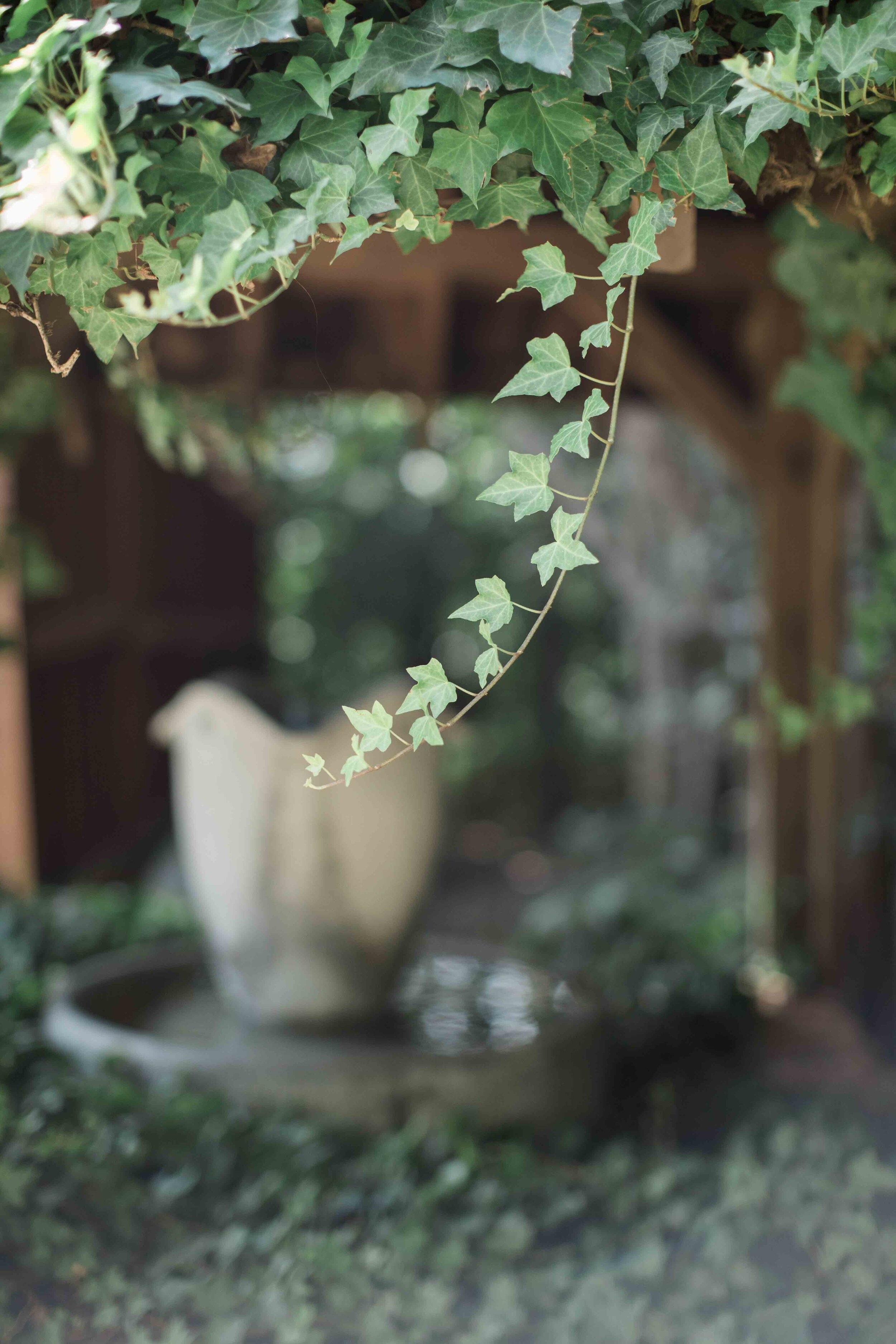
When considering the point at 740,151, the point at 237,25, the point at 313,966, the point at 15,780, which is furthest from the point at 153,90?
the point at 15,780

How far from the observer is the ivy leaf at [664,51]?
0.80m

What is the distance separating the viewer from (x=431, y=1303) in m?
1.67

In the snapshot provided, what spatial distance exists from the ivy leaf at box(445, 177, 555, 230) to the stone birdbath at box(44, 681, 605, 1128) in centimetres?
176

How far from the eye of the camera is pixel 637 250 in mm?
793

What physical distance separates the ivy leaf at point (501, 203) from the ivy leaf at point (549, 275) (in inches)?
2.8

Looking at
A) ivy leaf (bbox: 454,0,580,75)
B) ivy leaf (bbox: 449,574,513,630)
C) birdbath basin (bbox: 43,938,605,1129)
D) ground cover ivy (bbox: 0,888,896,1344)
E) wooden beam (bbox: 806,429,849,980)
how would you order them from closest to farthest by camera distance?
ivy leaf (bbox: 454,0,580,75), ivy leaf (bbox: 449,574,513,630), ground cover ivy (bbox: 0,888,896,1344), birdbath basin (bbox: 43,938,605,1129), wooden beam (bbox: 806,429,849,980)

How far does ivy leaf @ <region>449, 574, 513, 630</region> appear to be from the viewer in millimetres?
826

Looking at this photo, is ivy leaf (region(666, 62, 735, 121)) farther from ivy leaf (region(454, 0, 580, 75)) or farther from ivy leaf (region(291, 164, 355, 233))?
ivy leaf (region(291, 164, 355, 233))

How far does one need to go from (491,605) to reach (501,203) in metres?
0.33

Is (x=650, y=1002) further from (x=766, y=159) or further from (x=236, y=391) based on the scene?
(x=766, y=159)

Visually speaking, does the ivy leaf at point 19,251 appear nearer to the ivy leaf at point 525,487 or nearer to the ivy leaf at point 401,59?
the ivy leaf at point 401,59


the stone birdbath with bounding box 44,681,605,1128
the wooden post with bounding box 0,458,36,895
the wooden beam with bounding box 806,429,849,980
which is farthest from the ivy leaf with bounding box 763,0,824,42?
the wooden post with bounding box 0,458,36,895

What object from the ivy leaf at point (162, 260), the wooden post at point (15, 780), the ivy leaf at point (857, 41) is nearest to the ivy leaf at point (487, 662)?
the ivy leaf at point (162, 260)

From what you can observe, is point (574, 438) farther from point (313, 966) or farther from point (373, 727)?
point (313, 966)
